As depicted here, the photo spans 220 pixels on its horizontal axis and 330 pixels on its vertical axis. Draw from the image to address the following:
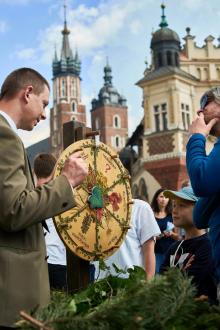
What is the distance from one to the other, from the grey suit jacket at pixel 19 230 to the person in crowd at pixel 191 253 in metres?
0.78

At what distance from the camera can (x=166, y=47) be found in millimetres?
26469

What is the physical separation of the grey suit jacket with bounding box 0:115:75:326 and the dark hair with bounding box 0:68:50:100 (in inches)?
8.1

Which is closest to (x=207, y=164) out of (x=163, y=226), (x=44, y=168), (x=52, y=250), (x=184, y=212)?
(x=184, y=212)

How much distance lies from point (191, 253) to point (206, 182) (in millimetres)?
945

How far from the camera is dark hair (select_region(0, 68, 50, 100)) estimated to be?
2125mm

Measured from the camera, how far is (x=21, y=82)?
2.13 metres

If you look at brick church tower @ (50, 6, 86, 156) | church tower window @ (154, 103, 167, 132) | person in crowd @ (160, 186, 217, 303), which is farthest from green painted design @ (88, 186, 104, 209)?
brick church tower @ (50, 6, 86, 156)

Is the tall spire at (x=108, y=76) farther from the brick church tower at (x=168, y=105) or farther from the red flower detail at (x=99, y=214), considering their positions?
the red flower detail at (x=99, y=214)

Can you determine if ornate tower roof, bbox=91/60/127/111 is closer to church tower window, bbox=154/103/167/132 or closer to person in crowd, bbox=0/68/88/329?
church tower window, bbox=154/103/167/132

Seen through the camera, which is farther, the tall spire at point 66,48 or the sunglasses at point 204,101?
the tall spire at point 66,48

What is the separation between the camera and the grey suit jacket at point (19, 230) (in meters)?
1.82

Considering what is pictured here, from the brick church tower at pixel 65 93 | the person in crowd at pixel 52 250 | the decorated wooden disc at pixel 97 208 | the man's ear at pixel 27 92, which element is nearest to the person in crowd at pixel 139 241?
the person in crowd at pixel 52 250

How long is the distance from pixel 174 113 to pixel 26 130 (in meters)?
23.6

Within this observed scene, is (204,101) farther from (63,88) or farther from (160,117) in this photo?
(63,88)
